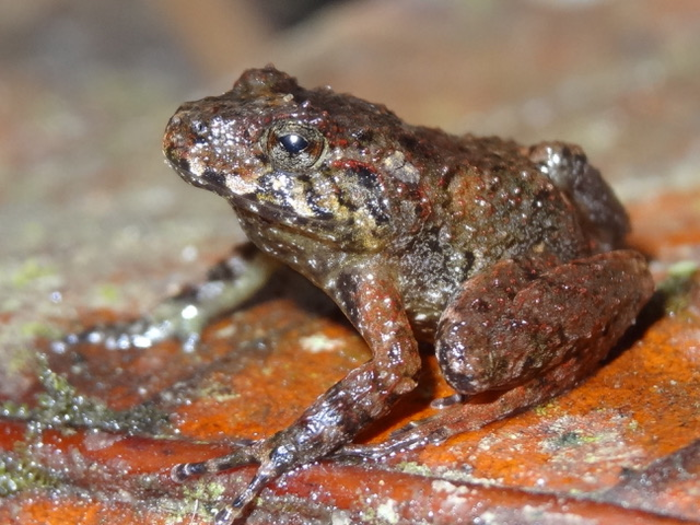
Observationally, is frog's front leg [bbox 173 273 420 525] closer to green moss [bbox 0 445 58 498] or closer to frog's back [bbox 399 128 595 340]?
frog's back [bbox 399 128 595 340]

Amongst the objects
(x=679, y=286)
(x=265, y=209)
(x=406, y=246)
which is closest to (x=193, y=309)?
(x=265, y=209)

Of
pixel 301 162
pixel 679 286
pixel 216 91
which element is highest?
pixel 216 91

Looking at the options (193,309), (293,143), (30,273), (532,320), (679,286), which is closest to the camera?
(532,320)

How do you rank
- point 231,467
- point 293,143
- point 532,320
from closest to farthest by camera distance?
point 231,467
point 532,320
point 293,143

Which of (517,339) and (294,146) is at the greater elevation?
(294,146)

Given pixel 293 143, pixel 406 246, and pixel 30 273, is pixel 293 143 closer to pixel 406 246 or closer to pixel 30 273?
pixel 406 246

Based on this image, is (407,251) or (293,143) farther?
(407,251)
